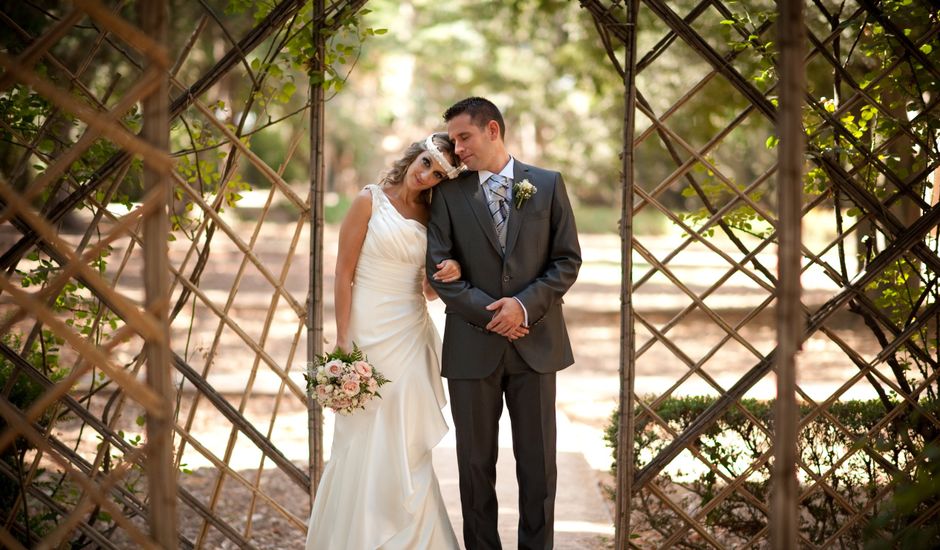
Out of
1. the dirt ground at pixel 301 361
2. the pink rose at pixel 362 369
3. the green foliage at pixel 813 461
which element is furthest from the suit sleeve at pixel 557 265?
the green foliage at pixel 813 461

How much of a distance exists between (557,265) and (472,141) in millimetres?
549

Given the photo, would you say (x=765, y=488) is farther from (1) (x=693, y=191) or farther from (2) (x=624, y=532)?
(1) (x=693, y=191)

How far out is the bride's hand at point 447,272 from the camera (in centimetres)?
320

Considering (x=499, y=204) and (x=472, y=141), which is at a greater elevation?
(x=472, y=141)

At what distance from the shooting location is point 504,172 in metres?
3.37

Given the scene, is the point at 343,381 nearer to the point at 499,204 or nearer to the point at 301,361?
the point at 499,204

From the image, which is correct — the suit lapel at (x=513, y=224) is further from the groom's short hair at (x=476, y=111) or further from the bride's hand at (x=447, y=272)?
the groom's short hair at (x=476, y=111)

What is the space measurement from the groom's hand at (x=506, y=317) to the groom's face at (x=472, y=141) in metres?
0.54

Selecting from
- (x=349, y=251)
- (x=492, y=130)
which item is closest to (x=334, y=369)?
(x=349, y=251)

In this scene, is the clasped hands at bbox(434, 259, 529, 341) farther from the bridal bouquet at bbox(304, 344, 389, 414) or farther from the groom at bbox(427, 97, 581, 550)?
the bridal bouquet at bbox(304, 344, 389, 414)

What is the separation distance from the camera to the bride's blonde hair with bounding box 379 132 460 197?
336 cm

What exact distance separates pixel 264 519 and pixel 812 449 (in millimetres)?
2819

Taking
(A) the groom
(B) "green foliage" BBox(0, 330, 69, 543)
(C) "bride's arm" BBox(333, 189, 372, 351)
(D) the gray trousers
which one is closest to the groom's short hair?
(A) the groom

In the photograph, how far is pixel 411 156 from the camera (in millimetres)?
3441
